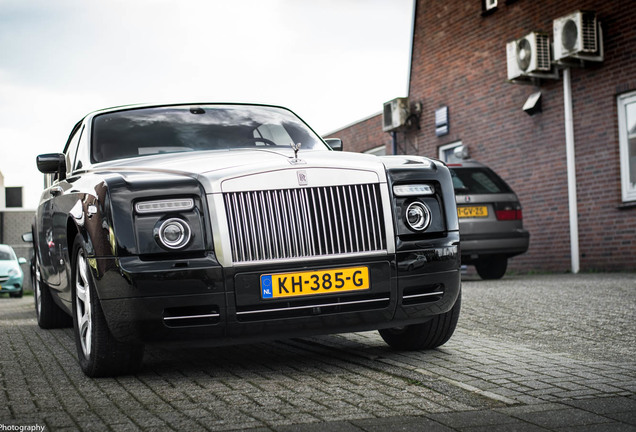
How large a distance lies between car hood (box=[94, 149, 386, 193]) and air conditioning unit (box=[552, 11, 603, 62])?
32.8 feet

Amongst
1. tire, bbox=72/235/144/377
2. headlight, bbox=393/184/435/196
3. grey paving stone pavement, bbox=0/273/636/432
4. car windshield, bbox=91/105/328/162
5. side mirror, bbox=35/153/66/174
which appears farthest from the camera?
side mirror, bbox=35/153/66/174

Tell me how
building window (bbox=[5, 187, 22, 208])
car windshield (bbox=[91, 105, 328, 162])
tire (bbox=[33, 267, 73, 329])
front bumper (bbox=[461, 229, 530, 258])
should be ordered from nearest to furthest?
car windshield (bbox=[91, 105, 328, 162]) < tire (bbox=[33, 267, 73, 329]) < front bumper (bbox=[461, 229, 530, 258]) < building window (bbox=[5, 187, 22, 208])

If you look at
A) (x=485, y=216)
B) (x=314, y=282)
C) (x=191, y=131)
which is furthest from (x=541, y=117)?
(x=314, y=282)

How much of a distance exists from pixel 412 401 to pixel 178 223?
62.0 inches

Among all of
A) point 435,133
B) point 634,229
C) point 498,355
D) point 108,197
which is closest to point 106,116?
point 108,197

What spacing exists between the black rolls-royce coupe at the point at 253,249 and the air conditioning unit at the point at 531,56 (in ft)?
34.6

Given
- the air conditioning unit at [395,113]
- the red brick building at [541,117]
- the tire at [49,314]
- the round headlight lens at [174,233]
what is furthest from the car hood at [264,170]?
the air conditioning unit at [395,113]

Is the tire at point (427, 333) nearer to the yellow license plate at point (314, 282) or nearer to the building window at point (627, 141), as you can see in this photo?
the yellow license plate at point (314, 282)

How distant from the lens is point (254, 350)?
6.10m

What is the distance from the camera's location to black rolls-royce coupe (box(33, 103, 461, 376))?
4641 mm

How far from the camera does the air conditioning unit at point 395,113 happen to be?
20.8 meters

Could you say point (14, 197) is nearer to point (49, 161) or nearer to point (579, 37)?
point (579, 37)

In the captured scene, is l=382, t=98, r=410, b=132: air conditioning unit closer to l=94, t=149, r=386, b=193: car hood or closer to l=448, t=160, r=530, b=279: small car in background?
l=448, t=160, r=530, b=279: small car in background

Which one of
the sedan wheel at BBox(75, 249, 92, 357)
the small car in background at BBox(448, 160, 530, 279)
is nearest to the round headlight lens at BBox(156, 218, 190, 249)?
the sedan wheel at BBox(75, 249, 92, 357)
